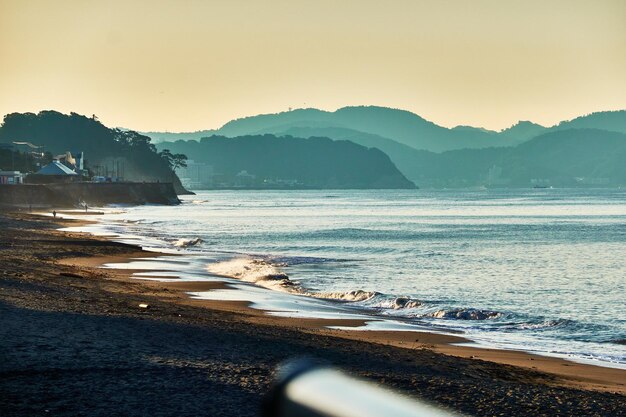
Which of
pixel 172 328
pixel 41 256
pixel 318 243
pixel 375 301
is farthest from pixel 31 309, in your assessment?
pixel 318 243

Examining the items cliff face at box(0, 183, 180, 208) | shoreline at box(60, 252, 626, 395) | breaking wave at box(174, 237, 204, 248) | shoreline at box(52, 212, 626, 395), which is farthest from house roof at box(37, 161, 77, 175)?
shoreline at box(52, 212, 626, 395)

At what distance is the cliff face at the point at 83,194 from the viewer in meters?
119

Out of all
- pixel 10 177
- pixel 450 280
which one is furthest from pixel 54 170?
pixel 450 280

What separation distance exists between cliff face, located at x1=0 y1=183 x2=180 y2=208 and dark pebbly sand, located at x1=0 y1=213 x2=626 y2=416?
3972 inches

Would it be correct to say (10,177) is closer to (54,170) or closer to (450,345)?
(54,170)

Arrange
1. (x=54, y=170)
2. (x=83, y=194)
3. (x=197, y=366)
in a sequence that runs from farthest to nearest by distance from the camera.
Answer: (x=54, y=170)
(x=83, y=194)
(x=197, y=366)

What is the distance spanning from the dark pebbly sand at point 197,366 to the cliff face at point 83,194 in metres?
101

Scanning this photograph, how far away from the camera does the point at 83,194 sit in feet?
494

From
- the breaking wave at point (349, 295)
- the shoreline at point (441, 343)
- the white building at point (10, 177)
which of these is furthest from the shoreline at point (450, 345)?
the white building at point (10, 177)

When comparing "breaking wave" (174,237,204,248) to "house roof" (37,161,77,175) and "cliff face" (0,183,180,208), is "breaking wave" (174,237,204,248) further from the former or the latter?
→ "house roof" (37,161,77,175)

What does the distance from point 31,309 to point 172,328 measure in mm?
2428

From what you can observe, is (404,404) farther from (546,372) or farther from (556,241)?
(556,241)

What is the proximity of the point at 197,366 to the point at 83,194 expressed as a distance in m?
144

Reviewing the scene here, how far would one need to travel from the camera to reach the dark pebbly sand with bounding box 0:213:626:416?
923 cm
